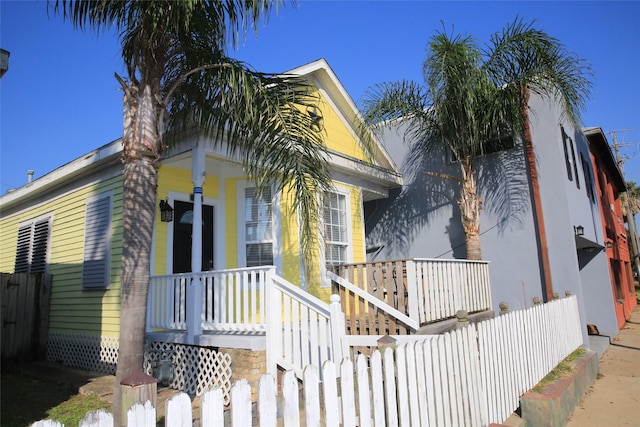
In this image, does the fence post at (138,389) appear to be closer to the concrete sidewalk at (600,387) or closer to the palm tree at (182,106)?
the palm tree at (182,106)

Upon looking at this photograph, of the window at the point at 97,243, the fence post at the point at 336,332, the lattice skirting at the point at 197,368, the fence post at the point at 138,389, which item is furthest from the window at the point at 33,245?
the fence post at the point at 138,389

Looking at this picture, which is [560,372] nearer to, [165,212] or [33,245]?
[165,212]

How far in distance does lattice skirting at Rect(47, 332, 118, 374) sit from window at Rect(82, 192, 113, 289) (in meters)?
1.01

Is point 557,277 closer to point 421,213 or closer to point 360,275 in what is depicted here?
point 421,213

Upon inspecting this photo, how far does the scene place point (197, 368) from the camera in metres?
6.05

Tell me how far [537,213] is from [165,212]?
26.1 ft

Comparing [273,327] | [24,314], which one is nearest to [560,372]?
[273,327]

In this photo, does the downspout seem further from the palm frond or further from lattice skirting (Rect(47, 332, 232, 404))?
lattice skirting (Rect(47, 332, 232, 404))

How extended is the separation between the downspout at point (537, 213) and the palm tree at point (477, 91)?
0.10ft

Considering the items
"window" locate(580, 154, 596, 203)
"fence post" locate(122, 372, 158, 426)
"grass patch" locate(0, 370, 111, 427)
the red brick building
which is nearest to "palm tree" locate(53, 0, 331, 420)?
"grass patch" locate(0, 370, 111, 427)

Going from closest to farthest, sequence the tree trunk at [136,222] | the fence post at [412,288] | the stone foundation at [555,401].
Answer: the tree trunk at [136,222]
the stone foundation at [555,401]
the fence post at [412,288]

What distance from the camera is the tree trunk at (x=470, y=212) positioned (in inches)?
374

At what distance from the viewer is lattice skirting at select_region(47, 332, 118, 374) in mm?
7477

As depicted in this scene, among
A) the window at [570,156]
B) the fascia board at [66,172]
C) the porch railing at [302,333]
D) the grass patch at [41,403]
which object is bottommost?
the grass patch at [41,403]
